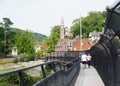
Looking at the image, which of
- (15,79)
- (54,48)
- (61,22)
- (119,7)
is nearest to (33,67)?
(15,79)

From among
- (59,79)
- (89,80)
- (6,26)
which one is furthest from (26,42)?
(59,79)

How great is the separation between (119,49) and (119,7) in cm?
295

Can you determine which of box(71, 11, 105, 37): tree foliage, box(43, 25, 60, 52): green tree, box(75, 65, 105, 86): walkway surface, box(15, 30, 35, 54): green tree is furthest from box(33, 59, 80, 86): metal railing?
box(71, 11, 105, 37): tree foliage

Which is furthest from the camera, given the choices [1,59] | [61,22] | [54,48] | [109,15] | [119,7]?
[61,22]

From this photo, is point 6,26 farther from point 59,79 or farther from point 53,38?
point 59,79

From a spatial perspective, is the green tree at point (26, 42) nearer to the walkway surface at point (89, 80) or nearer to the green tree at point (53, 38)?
the green tree at point (53, 38)

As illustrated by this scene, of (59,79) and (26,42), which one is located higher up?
(26,42)

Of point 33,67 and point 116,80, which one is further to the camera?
point 116,80

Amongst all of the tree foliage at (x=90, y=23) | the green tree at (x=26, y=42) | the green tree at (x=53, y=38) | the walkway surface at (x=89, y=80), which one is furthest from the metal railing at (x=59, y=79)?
the tree foliage at (x=90, y=23)

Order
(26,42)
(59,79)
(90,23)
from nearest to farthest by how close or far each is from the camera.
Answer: (59,79), (26,42), (90,23)

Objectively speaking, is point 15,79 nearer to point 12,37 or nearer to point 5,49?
point 5,49

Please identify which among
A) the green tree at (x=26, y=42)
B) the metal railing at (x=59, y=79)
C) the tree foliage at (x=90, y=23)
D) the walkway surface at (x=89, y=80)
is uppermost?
the tree foliage at (x=90, y=23)

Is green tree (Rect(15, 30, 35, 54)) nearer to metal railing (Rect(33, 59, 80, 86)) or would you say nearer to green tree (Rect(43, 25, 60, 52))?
green tree (Rect(43, 25, 60, 52))

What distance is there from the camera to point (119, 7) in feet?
23.8
